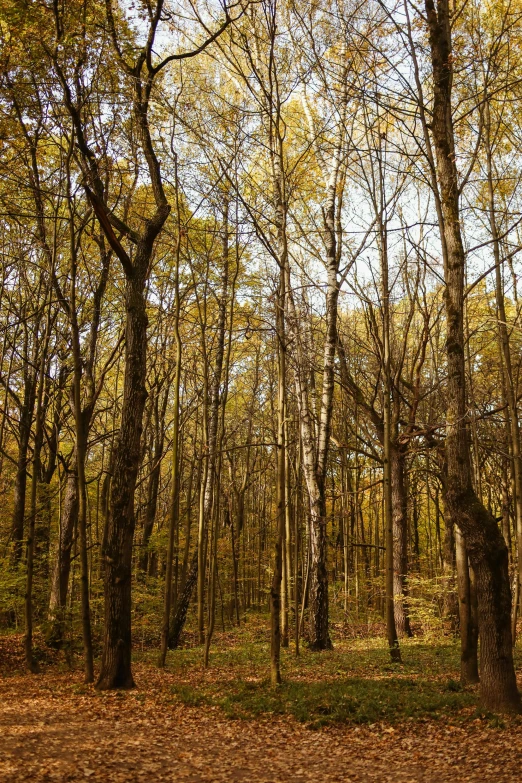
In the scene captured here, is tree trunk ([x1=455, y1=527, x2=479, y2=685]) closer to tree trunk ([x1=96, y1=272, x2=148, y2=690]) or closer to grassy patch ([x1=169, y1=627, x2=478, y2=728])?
grassy patch ([x1=169, y1=627, x2=478, y2=728])

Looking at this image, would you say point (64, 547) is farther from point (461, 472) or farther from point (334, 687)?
point (461, 472)

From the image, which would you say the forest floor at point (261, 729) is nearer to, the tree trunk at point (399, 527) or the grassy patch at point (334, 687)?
the grassy patch at point (334, 687)

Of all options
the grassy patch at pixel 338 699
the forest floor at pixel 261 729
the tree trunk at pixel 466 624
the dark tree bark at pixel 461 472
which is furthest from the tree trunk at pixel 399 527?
the dark tree bark at pixel 461 472

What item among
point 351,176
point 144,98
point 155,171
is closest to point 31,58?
point 144,98

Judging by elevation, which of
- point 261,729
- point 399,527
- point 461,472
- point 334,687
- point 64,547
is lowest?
point 261,729

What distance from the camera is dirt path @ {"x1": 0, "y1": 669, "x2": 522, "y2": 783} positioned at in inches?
191

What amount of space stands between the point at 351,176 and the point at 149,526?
1158 cm

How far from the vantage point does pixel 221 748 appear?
5.67 meters

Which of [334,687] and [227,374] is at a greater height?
[227,374]

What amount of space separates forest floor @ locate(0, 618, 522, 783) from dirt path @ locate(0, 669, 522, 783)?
1cm

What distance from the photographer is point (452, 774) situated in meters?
4.83

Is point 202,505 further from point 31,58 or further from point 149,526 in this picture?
point 31,58

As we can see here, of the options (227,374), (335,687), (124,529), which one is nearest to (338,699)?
(335,687)

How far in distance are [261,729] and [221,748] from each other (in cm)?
80
